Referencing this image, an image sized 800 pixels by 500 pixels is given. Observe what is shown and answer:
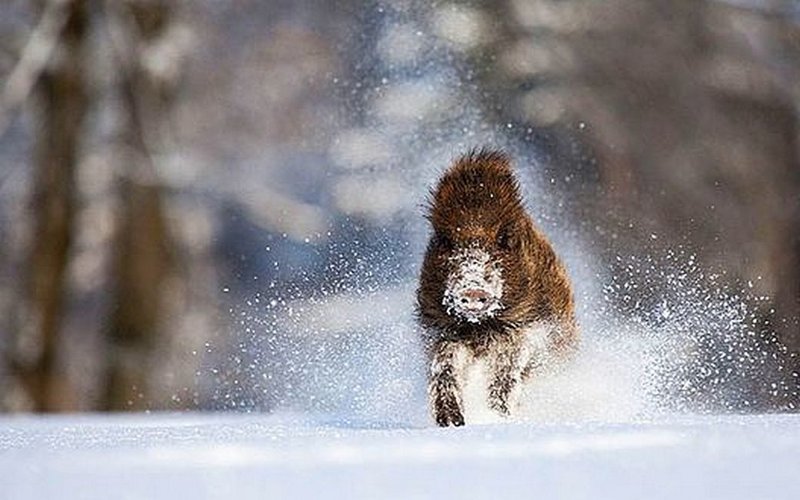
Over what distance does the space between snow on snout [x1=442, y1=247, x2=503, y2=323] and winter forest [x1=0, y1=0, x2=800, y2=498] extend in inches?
219

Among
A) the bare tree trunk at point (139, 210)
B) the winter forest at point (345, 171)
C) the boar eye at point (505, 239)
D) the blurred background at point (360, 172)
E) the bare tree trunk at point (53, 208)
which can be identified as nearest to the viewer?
the boar eye at point (505, 239)

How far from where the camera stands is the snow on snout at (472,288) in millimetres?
7363

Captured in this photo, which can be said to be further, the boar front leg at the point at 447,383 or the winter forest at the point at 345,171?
the winter forest at the point at 345,171

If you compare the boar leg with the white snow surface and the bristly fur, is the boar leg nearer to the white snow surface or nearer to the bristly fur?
the bristly fur

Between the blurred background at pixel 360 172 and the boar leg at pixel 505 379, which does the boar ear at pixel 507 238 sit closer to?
the boar leg at pixel 505 379

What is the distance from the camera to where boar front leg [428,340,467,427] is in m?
7.35

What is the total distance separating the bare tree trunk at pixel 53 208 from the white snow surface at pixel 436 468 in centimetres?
985

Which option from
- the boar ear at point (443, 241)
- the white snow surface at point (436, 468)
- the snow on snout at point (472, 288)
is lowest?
the white snow surface at point (436, 468)

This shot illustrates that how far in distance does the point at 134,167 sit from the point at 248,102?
3.82 metres

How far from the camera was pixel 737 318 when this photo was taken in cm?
1608

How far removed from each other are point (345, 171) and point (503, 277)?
35.7ft

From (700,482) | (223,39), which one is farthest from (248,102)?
(700,482)

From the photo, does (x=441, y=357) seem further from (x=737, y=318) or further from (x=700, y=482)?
(x=737, y=318)

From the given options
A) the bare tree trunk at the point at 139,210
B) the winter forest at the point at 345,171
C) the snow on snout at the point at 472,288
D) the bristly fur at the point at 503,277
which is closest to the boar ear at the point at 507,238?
the bristly fur at the point at 503,277
